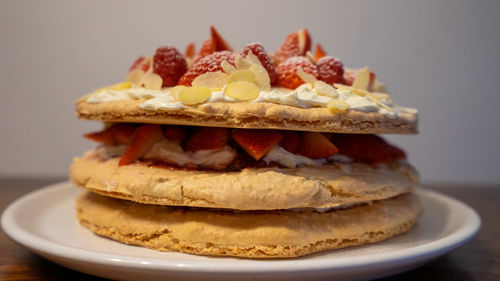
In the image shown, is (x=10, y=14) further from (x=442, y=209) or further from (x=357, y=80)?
(x=442, y=209)

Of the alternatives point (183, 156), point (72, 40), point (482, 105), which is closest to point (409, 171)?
point (183, 156)

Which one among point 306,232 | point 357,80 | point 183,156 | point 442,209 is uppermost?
point 357,80

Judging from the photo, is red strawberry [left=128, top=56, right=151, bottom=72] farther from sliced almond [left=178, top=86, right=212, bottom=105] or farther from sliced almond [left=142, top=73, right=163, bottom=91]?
sliced almond [left=178, top=86, right=212, bottom=105]

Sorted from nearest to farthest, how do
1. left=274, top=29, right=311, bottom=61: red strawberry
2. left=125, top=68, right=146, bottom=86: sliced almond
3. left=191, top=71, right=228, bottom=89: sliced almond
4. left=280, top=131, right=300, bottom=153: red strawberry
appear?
1. left=191, top=71, right=228, bottom=89: sliced almond
2. left=280, top=131, right=300, bottom=153: red strawberry
3. left=125, top=68, right=146, bottom=86: sliced almond
4. left=274, top=29, right=311, bottom=61: red strawberry

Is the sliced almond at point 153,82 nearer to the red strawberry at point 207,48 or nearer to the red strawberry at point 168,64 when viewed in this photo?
the red strawberry at point 168,64

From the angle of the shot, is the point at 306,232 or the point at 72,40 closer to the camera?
the point at 306,232

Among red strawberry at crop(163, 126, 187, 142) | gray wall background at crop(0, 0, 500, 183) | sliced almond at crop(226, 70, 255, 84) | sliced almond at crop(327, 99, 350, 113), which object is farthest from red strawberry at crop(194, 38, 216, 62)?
gray wall background at crop(0, 0, 500, 183)

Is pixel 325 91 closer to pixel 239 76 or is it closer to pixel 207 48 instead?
pixel 239 76

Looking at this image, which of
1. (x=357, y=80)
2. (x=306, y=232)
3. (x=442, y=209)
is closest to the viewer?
(x=306, y=232)
